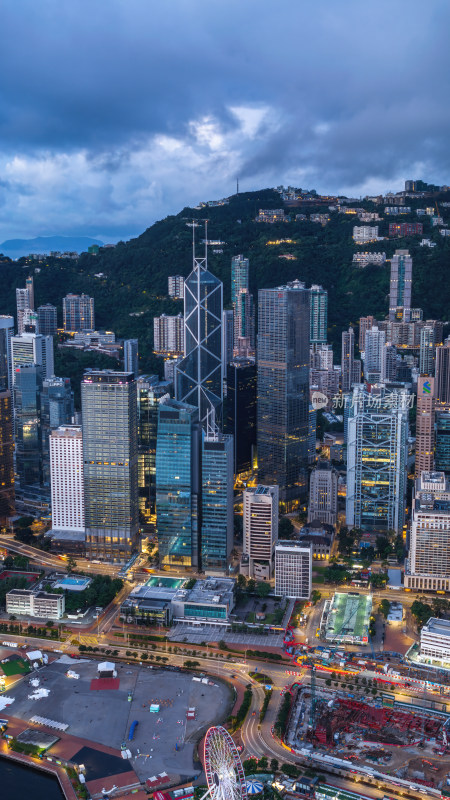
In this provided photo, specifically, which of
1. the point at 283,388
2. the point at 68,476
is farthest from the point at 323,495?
the point at 68,476

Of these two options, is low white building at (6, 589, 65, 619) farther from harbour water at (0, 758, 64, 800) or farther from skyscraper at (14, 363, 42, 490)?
skyscraper at (14, 363, 42, 490)

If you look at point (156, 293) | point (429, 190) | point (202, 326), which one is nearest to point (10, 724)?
point (202, 326)

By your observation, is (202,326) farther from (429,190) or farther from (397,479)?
(429,190)

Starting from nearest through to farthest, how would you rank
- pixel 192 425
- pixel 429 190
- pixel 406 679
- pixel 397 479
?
1. pixel 406 679
2. pixel 192 425
3. pixel 397 479
4. pixel 429 190

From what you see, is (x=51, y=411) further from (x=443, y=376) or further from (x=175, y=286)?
(x=175, y=286)

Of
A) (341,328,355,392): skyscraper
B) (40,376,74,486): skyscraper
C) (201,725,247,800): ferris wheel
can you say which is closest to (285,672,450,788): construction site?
(201,725,247,800): ferris wheel
